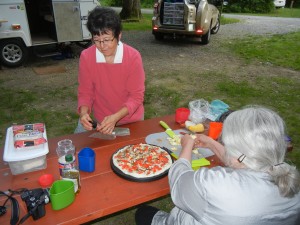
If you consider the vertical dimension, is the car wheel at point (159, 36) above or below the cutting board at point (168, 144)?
below

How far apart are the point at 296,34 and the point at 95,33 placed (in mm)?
11740

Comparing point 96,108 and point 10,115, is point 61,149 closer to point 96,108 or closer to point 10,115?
point 96,108

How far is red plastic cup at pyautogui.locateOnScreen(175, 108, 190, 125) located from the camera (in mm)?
2486

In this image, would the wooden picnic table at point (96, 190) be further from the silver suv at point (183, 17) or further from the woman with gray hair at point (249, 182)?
the silver suv at point (183, 17)

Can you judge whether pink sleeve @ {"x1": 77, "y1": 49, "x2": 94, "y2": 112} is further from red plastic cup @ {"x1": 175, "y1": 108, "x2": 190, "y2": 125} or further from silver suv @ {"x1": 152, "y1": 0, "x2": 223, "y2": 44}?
silver suv @ {"x1": 152, "y1": 0, "x2": 223, "y2": 44}

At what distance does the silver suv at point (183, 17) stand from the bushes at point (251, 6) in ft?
47.0

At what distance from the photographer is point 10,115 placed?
4.67m

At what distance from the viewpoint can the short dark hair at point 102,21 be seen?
7.04ft

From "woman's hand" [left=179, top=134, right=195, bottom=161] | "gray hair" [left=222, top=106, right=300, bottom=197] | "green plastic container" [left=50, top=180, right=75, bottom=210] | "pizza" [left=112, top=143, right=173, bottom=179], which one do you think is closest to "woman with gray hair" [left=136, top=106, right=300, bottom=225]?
"gray hair" [left=222, top=106, right=300, bottom=197]

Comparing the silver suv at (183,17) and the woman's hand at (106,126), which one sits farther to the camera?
the silver suv at (183,17)

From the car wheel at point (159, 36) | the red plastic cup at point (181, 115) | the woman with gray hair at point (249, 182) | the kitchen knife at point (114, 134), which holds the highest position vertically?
the woman with gray hair at point (249, 182)

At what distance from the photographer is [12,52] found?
265 inches

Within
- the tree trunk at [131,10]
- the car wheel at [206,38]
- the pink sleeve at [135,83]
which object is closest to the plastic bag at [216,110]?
the pink sleeve at [135,83]

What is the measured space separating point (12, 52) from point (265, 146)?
693 cm
